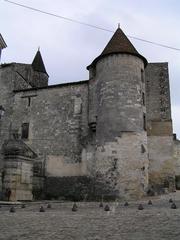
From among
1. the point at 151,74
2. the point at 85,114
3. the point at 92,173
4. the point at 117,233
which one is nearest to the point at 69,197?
the point at 92,173

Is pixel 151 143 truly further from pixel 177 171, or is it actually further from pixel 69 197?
pixel 177 171

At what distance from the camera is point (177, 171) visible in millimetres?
29875

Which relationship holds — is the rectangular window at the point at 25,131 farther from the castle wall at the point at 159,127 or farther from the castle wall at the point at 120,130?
the castle wall at the point at 159,127

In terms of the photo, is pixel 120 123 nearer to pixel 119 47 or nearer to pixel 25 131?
pixel 119 47

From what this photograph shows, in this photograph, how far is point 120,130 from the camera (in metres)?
18.3

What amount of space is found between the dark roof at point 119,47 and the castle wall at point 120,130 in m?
0.24

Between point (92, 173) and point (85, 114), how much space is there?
3922 mm

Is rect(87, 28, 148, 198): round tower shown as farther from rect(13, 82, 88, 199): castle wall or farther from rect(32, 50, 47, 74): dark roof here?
rect(32, 50, 47, 74): dark roof

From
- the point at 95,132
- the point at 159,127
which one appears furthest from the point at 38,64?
the point at 159,127

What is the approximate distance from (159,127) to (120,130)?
464 cm

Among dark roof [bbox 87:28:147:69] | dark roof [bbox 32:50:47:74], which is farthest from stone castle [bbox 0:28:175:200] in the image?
dark roof [bbox 32:50:47:74]

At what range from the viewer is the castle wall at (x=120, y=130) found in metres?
17.7

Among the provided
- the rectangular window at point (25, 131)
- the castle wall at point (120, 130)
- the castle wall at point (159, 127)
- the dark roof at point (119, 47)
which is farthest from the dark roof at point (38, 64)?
the castle wall at point (120, 130)

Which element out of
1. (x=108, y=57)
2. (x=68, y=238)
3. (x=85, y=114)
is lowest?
(x=68, y=238)
